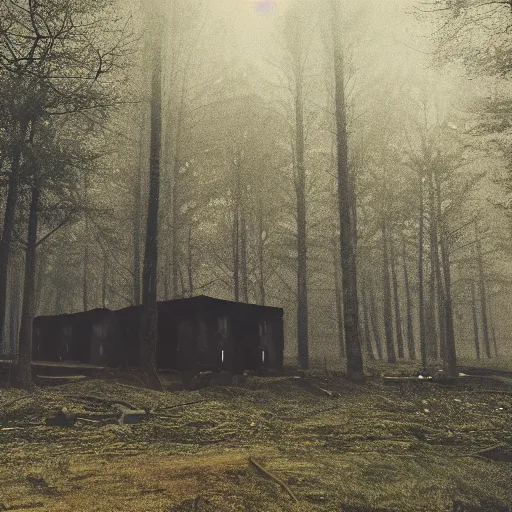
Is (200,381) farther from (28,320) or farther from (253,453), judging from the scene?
(253,453)

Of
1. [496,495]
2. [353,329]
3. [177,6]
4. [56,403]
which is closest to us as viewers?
[496,495]

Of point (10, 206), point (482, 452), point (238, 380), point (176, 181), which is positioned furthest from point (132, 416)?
point (176, 181)

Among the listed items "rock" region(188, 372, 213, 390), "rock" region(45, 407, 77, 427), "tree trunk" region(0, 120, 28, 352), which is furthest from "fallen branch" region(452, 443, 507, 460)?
"tree trunk" region(0, 120, 28, 352)

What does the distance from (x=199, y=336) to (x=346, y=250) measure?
5562 mm

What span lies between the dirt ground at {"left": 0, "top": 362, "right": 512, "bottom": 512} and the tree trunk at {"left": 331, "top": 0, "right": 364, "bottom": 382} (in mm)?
2741

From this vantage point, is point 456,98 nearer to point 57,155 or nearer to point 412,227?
point 412,227

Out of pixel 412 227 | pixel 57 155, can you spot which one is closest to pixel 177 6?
pixel 57 155

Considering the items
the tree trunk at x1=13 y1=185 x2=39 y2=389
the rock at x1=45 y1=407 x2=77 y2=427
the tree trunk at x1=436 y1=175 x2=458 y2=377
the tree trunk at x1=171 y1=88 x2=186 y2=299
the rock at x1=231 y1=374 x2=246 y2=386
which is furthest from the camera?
the tree trunk at x1=171 y1=88 x2=186 y2=299

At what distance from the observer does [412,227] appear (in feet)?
90.5

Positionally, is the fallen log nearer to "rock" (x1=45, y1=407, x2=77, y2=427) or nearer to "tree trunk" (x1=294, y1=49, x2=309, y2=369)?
"rock" (x1=45, y1=407, x2=77, y2=427)

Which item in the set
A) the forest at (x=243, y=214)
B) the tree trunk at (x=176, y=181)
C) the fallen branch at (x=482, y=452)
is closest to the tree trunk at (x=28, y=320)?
the forest at (x=243, y=214)

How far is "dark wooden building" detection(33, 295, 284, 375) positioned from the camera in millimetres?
15570

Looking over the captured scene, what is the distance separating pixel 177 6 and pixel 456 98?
13.0 m

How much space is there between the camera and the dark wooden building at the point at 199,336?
15.6m
